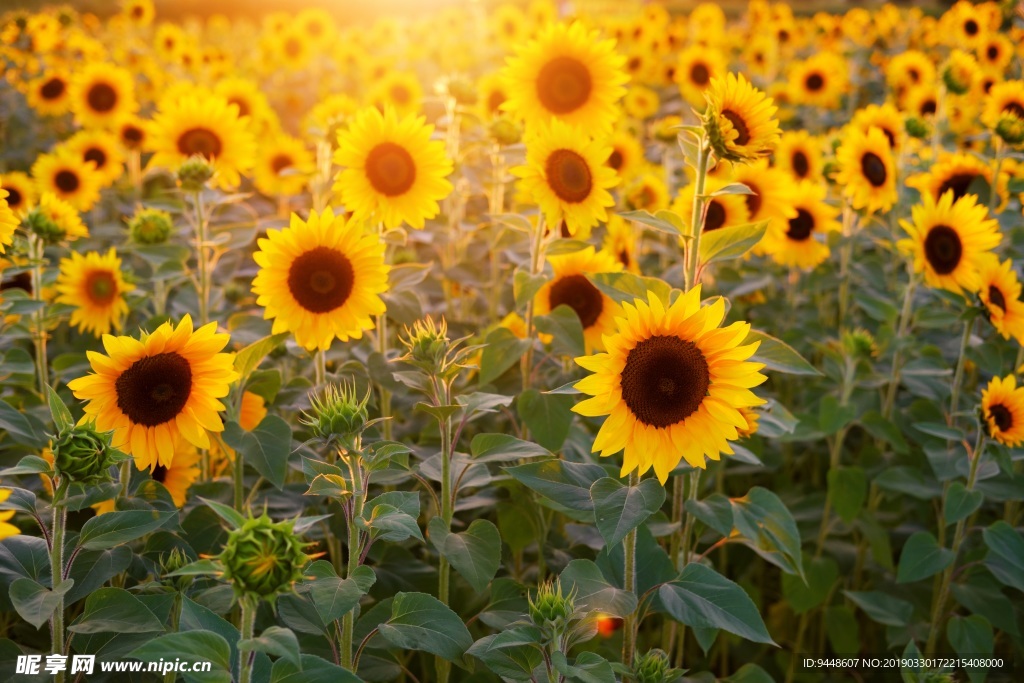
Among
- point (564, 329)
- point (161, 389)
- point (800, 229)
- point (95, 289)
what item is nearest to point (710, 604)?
point (564, 329)

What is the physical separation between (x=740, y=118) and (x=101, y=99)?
172 inches

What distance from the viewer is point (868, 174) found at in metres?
3.77

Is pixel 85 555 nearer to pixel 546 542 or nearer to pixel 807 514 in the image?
pixel 546 542

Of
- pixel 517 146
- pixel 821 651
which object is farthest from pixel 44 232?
pixel 821 651

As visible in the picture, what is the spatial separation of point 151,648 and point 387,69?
6.83 metres

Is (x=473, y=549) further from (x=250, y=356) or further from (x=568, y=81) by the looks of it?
(x=568, y=81)

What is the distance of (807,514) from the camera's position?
3.02 meters

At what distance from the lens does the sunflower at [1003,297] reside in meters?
2.74

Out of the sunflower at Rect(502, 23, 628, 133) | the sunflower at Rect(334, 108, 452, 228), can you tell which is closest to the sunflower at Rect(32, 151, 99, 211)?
the sunflower at Rect(334, 108, 452, 228)

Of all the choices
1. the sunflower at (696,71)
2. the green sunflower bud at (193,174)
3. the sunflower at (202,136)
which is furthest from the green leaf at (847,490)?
the sunflower at (696,71)

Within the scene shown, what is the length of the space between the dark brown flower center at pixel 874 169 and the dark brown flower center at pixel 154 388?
3.11 m

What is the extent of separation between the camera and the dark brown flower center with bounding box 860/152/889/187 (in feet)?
12.3

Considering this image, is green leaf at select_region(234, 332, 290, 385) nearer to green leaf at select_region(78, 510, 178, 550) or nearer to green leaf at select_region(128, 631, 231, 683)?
green leaf at select_region(78, 510, 178, 550)

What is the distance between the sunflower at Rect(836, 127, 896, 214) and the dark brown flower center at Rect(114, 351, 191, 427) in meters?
3.02
